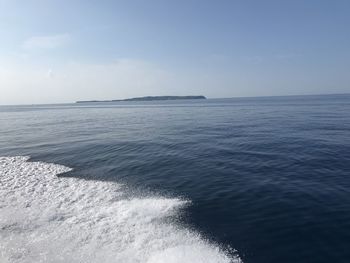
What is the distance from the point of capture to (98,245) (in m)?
10.3

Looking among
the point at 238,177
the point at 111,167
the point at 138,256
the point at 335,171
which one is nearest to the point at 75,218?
the point at 138,256

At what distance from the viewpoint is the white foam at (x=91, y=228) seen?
9.71m

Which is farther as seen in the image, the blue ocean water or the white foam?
the blue ocean water

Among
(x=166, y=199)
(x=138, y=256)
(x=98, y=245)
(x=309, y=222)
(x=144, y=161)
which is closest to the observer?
(x=138, y=256)

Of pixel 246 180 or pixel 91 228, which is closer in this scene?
pixel 91 228

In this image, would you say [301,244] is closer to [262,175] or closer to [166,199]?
[166,199]

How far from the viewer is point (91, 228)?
38.2 ft

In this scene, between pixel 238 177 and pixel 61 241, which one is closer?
pixel 61 241

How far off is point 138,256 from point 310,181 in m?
12.2

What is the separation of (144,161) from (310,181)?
42.4ft

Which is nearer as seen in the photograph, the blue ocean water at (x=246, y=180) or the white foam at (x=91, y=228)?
the white foam at (x=91, y=228)

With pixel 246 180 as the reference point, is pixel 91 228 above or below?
below

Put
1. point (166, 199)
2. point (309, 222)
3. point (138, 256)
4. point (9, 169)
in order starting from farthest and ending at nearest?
1. point (9, 169)
2. point (166, 199)
3. point (309, 222)
4. point (138, 256)

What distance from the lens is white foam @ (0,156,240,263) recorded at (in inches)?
382
